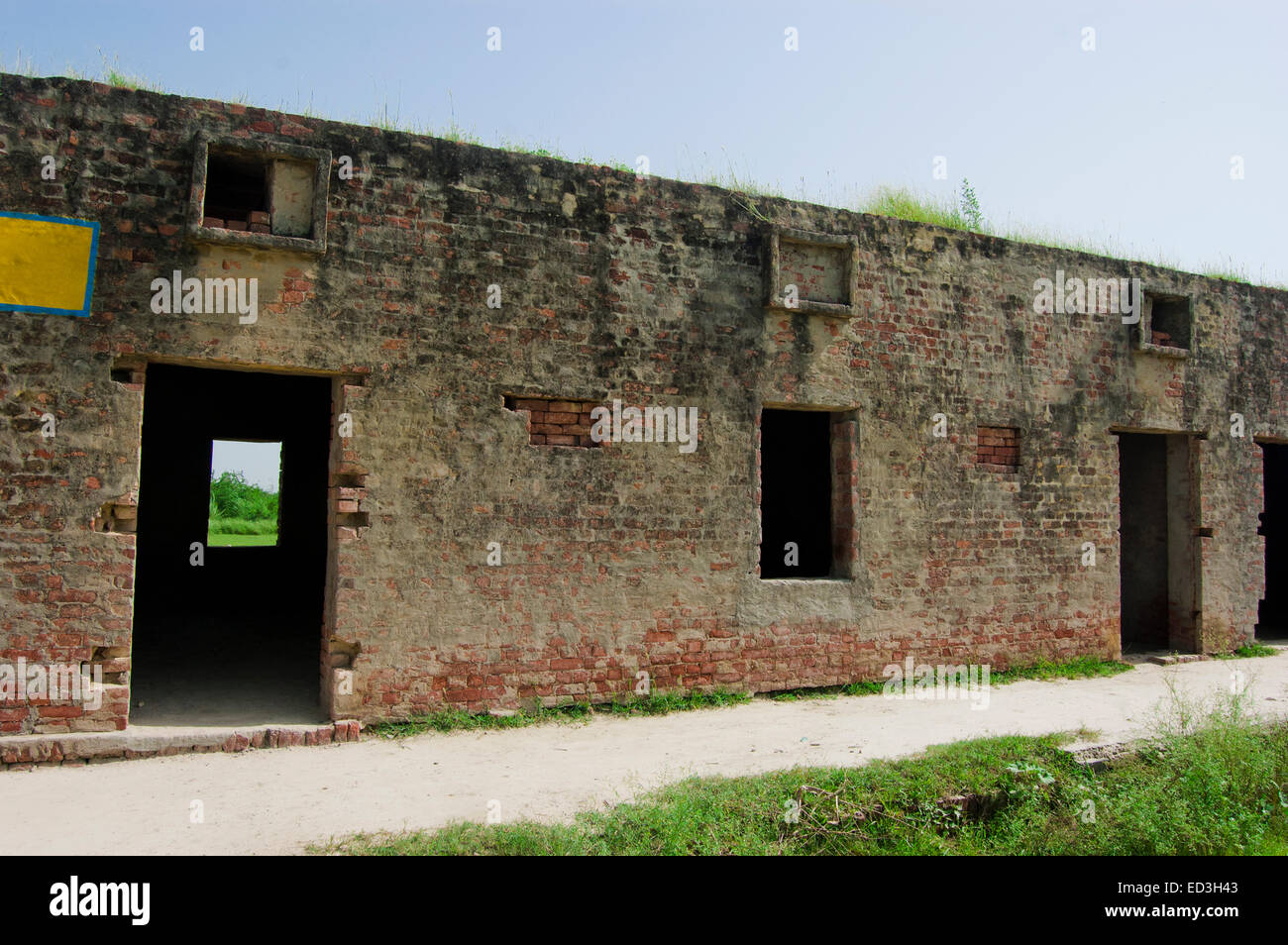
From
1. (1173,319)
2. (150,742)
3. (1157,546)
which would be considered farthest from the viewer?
(1157,546)

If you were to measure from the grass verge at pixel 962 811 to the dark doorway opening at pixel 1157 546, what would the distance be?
4531 mm

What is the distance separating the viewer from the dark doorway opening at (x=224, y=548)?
27.6 ft

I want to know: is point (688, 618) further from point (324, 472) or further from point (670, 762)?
point (324, 472)

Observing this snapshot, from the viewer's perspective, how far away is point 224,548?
1027 centimetres

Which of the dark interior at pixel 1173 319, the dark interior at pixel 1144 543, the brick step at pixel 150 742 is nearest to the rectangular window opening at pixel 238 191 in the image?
the brick step at pixel 150 742

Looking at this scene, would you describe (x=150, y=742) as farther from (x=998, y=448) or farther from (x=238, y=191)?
(x=998, y=448)

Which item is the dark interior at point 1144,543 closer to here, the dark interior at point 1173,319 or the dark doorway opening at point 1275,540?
the dark interior at point 1173,319

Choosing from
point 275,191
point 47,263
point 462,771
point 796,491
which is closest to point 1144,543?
point 796,491

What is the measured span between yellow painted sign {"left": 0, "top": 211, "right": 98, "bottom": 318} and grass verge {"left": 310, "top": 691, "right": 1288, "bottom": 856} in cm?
398

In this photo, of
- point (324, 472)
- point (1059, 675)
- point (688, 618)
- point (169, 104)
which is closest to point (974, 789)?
point (688, 618)

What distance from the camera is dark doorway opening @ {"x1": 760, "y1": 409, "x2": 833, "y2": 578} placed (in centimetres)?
1146

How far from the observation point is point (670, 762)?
5699 millimetres

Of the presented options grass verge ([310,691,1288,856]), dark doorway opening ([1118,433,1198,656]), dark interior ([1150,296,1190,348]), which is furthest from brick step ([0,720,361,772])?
dark interior ([1150,296,1190,348])

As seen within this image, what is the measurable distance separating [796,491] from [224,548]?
7.22 metres
